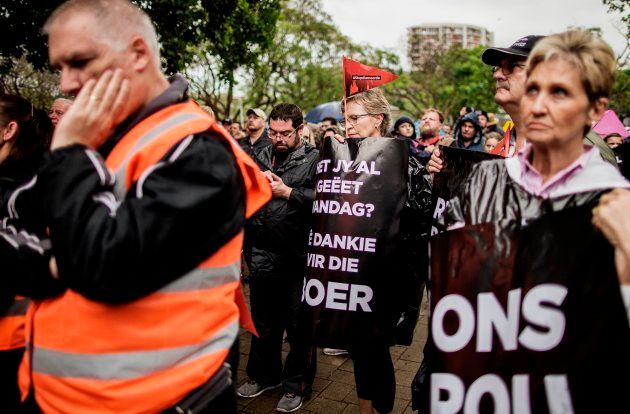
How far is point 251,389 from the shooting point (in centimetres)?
395

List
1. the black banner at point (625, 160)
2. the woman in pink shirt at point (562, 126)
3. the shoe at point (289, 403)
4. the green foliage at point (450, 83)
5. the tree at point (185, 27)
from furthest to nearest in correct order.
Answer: the green foliage at point (450, 83) < the tree at point (185, 27) < the shoe at point (289, 403) < the black banner at point (625, 160) < the woman in pink shirt at point (562, 126)

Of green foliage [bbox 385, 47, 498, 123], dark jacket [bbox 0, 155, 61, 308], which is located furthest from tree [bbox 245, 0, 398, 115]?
dark jacket [bbox 0, 155, 61, 308]

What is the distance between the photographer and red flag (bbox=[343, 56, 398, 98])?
3.51 meters

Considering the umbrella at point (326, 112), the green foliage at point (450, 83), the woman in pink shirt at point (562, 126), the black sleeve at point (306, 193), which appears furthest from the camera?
the green foliage at point (450, 83)

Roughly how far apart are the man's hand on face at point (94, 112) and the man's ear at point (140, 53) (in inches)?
3.3

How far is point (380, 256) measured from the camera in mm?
3033

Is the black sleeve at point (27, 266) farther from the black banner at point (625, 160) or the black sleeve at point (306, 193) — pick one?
the black banner at point (625, 160)

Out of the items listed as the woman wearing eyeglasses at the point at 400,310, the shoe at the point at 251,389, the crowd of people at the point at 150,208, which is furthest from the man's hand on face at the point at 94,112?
the shoe at the point at 251,389

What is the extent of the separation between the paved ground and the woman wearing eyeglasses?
24.6 inches

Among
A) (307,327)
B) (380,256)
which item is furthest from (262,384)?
(380,256)

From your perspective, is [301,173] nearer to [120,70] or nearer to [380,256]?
[380,256]

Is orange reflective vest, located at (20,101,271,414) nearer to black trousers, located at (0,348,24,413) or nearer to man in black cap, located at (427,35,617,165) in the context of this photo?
black trousers, located at (0,348,24,413)

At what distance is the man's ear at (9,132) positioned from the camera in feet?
8.09

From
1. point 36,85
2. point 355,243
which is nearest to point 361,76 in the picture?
point 355,243
